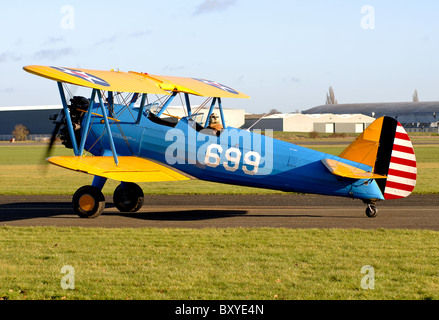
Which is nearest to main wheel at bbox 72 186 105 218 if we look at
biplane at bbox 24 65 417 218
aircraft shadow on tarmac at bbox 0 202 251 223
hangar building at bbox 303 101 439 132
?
biplane at bbox 24 65 417 218

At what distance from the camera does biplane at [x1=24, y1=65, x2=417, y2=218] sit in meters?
11.7

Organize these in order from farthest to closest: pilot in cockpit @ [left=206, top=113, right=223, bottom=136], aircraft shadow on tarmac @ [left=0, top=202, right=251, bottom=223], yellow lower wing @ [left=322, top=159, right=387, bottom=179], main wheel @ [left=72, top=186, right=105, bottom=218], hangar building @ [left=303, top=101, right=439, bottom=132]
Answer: hangar building @ [left=303, top=101, right=439, bottom=132]
aircraft shadow on tarmac @ [left=0, top=202, right=251, bottom=223]
main wheel @ [left=72, top=186, right=105, bottom=218]
pilot in cockpit @ [left=206, top=113, right=223, bottom=136]
yellow lower wing @ [left=322, top=159, right=387, bottom=179]

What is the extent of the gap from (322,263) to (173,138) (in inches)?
216

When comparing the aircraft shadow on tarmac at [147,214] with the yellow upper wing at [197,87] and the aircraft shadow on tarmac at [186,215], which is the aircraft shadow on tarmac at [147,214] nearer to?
the aircraft shadow on tarmac at [186,215]

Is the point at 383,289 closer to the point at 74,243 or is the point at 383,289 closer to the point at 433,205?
the point at 74,243

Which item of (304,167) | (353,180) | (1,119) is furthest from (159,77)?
(1,119)

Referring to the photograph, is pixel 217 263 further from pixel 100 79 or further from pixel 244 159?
pixel 100 79

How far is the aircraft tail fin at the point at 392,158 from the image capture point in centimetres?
1163

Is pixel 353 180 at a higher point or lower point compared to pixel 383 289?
higher

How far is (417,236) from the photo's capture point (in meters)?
10.1

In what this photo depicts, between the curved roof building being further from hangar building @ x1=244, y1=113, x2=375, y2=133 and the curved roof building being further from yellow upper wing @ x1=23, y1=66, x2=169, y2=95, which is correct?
yellow upper wing @ x1=23, y1=66, x2=169, y2=95

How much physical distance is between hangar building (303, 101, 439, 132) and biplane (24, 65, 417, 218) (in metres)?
99.3

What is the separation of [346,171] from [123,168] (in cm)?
452

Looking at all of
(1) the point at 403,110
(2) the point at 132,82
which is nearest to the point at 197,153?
(2) the point at 132,82
